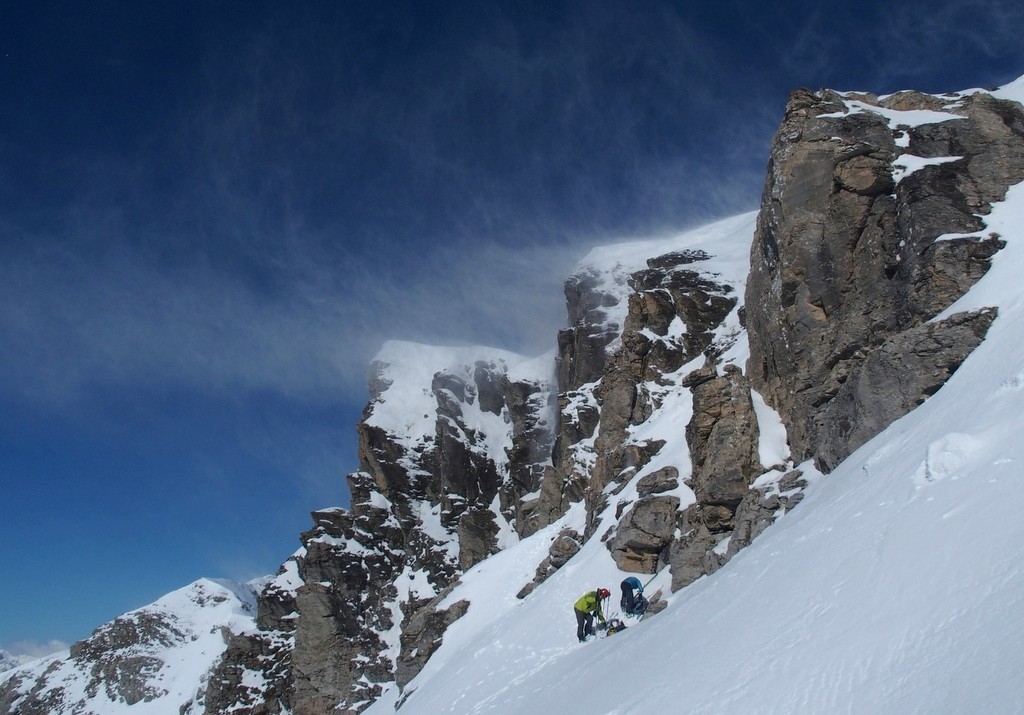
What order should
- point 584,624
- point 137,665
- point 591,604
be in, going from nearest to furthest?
1. point 591,604
2. point 584,624
3. point 137,665

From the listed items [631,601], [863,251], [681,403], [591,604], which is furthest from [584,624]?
[681,403]

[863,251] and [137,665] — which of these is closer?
[863,251]

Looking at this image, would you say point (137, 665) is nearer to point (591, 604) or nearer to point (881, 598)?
point (591, 604)

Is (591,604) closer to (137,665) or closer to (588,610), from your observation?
(588,610)

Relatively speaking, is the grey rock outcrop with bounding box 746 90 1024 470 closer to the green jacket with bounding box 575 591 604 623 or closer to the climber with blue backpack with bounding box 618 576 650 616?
A: the climber with blue backpack with bounding box 618 576 650 616

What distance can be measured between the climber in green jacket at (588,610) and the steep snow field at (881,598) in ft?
4.55

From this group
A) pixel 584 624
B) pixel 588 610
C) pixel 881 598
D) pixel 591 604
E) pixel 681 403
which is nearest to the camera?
pixel 881 598

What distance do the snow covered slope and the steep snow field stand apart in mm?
136316

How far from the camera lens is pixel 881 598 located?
826 centimetres

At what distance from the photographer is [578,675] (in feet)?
52.9

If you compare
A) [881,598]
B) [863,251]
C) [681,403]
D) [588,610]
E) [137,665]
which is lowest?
[881,598]

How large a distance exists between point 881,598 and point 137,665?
169m

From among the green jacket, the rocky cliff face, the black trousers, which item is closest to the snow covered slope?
the rocky cliff face

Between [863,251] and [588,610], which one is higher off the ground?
[863,251]
